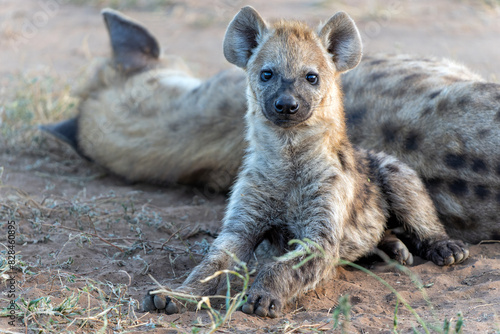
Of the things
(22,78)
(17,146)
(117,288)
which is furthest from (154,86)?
(117,288)

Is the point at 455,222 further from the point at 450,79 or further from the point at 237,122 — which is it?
the point at 237,122

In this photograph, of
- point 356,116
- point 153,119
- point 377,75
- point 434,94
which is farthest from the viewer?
point 153,119

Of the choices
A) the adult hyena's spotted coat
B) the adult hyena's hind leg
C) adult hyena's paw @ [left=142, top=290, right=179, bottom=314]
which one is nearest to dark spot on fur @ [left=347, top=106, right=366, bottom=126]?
the adult hyena's spotted coat

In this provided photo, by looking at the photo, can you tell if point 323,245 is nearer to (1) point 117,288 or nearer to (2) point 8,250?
(1) point 117,288

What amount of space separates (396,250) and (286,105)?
91 cm

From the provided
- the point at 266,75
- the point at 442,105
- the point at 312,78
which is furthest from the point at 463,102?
the point at 266,75

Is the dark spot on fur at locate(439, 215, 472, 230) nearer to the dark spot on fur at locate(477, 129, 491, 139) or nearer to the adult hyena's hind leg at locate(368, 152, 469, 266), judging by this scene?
the adult hyena's hind leg at locate(368, 152, 469, 266)

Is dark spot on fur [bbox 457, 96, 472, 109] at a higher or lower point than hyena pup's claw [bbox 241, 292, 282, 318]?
higher

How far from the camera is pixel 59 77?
19.1ft

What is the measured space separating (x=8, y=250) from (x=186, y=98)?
179 centimetres

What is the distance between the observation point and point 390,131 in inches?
136

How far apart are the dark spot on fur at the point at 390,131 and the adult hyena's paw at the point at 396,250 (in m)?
0.63

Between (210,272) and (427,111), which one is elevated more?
(427,111)

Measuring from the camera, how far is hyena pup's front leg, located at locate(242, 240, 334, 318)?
2.30m
